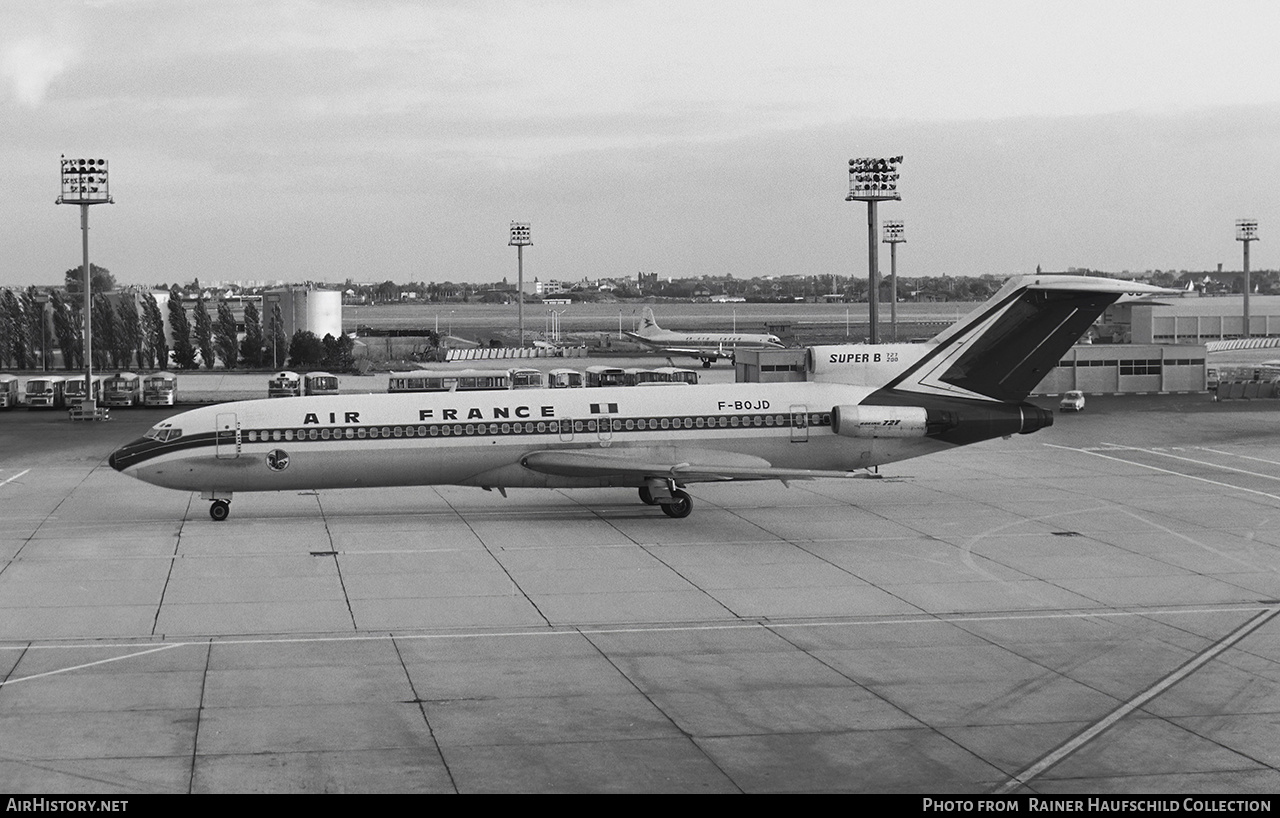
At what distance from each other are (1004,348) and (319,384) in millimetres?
44105

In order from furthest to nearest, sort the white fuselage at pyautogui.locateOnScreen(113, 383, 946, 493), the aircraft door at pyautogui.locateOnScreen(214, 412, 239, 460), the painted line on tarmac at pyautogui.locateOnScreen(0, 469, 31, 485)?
the painted line on tarmac at pyautogui.locateOnScreen(0, 469, 31, 485), the white fuselage at pyautogui.locateOnScreen(113, 383, 946, 493), the aircraft door at pyautogui.locateOnScreen(214, 412, 239, 460)

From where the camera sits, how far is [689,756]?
667 inches

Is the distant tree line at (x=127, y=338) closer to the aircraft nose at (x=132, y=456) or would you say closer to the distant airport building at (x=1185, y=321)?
the distant airport building at (x=1185, y=321)

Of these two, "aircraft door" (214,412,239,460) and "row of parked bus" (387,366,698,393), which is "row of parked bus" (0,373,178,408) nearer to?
"row of parked bus" (387,366,698,393)

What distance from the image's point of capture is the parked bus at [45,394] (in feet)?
228

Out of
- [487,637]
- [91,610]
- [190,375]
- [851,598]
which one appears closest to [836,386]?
[851,598]

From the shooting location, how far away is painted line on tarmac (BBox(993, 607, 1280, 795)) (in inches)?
639

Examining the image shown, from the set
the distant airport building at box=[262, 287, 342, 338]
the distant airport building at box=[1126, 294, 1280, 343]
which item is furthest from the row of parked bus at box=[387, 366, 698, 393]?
the distant airport building at box=[1126, 294, 1280, 343]

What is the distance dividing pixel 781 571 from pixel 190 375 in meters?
78.1

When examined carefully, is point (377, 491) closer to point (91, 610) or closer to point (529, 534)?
point (529, 534)

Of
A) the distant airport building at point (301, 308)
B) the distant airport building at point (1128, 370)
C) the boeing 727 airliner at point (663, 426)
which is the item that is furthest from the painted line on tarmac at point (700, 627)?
the distant airport building at point (301, 308)

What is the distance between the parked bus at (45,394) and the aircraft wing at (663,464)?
43.6 metres

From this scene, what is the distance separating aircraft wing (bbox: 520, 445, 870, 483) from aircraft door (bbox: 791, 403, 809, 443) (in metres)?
0.92

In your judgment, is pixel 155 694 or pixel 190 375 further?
pixel 190 375
